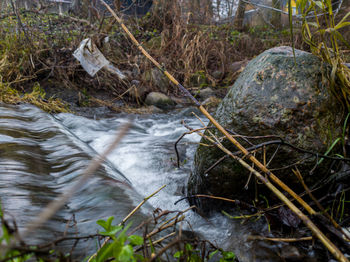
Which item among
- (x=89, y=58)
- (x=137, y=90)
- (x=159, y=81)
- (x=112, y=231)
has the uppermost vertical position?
(x=89, y=58)

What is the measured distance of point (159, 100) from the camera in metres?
7.53

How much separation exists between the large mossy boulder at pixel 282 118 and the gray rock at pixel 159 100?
5.06m

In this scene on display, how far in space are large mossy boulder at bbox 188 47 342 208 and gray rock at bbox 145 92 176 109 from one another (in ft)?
16.6

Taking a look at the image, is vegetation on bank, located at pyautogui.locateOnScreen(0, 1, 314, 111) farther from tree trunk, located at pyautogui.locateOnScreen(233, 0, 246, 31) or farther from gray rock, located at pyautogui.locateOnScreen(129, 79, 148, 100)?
Result: tree trunk, located at pyautogui.locateOnScreen(233, 0, 246, 31)

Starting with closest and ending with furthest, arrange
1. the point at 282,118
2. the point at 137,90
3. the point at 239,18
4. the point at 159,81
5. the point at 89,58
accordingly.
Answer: the point at 282,118
the point at 89,58
the point at 137,90
the point at 159,81
the point at 239,18

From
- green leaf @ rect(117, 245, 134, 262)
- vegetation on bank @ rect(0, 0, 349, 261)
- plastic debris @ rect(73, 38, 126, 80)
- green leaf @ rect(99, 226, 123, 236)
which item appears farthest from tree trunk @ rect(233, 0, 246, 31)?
green leaf @ rect(117, 245, 134, 262)

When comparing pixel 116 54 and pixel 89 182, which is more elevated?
pixel 116 54

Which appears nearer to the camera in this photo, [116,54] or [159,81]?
[159,81]

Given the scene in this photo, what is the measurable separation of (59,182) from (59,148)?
3.06ft

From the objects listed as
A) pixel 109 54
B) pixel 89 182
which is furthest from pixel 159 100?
pixel 89 182

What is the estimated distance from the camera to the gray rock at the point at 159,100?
751 centimetres

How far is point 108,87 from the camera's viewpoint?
7727 mm

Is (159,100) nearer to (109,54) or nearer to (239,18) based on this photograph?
(109,54)

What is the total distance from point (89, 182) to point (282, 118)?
1515 mm
